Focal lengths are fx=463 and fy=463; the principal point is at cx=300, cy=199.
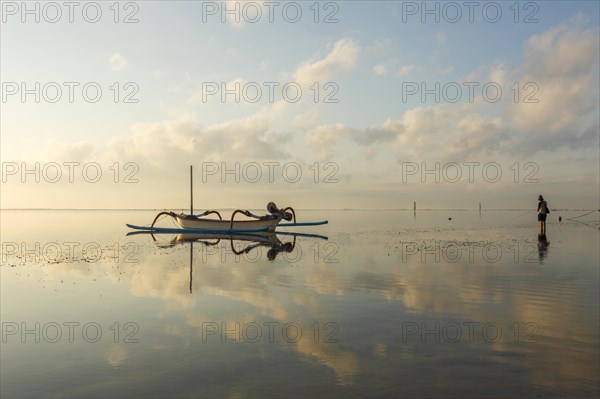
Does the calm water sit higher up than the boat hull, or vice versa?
the boat hull

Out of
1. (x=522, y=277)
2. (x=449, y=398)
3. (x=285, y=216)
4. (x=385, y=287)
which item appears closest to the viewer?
(x=449, y=398)

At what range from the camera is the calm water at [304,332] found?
7.07 metres

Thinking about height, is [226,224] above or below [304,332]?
above

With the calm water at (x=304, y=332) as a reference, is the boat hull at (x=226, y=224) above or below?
above

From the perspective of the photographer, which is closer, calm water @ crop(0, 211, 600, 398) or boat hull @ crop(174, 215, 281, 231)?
calm water @ crop(0, 211, 600, 398)

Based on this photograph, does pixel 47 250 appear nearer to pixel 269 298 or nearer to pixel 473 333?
pixel 269 298

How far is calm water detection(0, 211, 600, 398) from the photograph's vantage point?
7067 millimetres

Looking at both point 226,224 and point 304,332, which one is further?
point 226,224

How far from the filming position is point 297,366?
307 inches

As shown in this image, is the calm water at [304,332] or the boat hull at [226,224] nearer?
the calm water at [304,332]

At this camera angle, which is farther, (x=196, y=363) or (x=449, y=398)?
(x=196, y=363)

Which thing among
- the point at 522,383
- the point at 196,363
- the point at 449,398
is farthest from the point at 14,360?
the point at 522,383

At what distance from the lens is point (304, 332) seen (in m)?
9.98

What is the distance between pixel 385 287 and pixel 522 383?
341 inches
